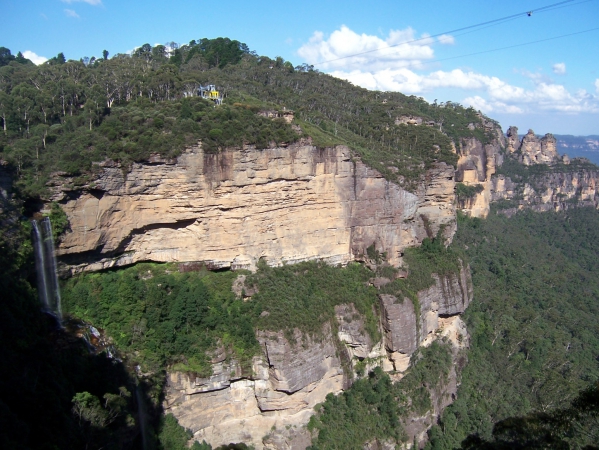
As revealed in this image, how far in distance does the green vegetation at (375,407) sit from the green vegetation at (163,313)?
4741 millimetres

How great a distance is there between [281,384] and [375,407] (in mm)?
5594

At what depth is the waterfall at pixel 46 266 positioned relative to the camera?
1631 cm

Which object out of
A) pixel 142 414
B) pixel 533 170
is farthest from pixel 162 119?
pixel 533 170

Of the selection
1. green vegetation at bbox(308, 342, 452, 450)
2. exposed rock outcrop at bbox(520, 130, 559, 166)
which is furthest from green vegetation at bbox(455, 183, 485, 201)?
green vegetation at bbox(308, 342, 452, 450)

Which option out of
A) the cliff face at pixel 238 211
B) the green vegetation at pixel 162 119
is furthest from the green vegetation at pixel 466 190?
the cliff face at pixel 238 211

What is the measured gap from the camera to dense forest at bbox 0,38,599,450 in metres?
12.5

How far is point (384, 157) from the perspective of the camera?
2480 centimetres

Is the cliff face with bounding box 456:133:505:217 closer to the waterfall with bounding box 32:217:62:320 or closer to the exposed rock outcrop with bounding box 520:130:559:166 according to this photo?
the exposed rock outcrop with bounding box 520:130:559:166

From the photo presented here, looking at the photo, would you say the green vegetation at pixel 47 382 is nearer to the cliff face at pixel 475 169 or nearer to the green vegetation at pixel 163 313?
the green vegetation at pixel 163 313

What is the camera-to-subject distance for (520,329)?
31016 millimetres

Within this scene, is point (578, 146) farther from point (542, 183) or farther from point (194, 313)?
point (194, 313)

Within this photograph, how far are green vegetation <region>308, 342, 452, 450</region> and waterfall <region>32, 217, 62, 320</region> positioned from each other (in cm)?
1128

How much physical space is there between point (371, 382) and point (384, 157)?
11.6 meters

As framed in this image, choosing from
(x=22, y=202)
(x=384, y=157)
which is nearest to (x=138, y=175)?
(x=22, y=202)
